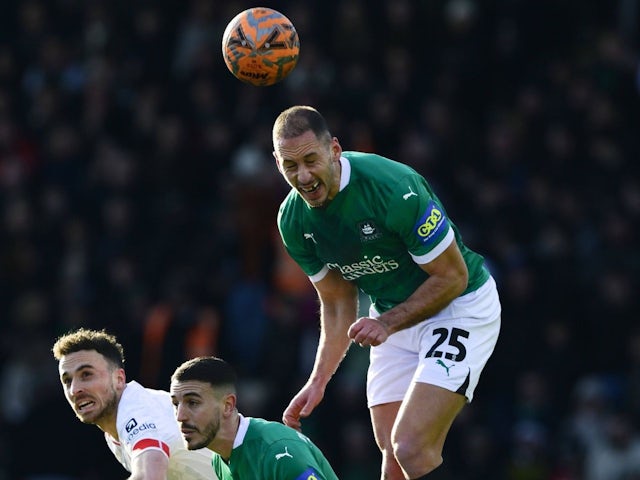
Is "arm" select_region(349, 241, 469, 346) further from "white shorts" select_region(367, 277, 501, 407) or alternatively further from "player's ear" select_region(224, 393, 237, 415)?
"player's ear" select_region(224, 393, 237, 415)

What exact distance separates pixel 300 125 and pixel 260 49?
94 cm

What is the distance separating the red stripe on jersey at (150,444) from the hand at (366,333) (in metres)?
1.39

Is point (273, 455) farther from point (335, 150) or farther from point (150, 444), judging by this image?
point (335, 150)

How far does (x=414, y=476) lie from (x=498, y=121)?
9.30 meters

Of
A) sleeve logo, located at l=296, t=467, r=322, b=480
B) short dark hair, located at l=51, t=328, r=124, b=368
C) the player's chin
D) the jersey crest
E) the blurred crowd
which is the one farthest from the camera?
the blurred crowd

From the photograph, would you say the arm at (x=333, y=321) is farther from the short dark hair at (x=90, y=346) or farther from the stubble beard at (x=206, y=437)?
the short dark hair at (x=90, y=346)

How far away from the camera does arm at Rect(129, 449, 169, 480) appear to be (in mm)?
8523

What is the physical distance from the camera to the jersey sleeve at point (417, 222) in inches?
340

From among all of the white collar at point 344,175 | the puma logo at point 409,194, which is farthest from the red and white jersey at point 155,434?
the puma logo at point 409,194

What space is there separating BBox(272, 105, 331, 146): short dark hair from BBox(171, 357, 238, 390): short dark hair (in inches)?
52.7

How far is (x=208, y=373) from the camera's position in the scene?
27.6 feet

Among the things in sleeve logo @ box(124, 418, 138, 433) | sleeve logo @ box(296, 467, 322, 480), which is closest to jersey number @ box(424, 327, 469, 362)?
sleeve logo @ box(296, 467, 322, 480)

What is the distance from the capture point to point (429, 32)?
1812 cm

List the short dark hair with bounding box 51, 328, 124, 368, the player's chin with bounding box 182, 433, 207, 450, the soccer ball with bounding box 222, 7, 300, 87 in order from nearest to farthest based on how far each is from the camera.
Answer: the player's chin with bounding box 182, 433, 207, 450
the short dark hair with bounding box 51, 328, 124, 368
the soccer ball with bounding box 222, 7, 300, 87
